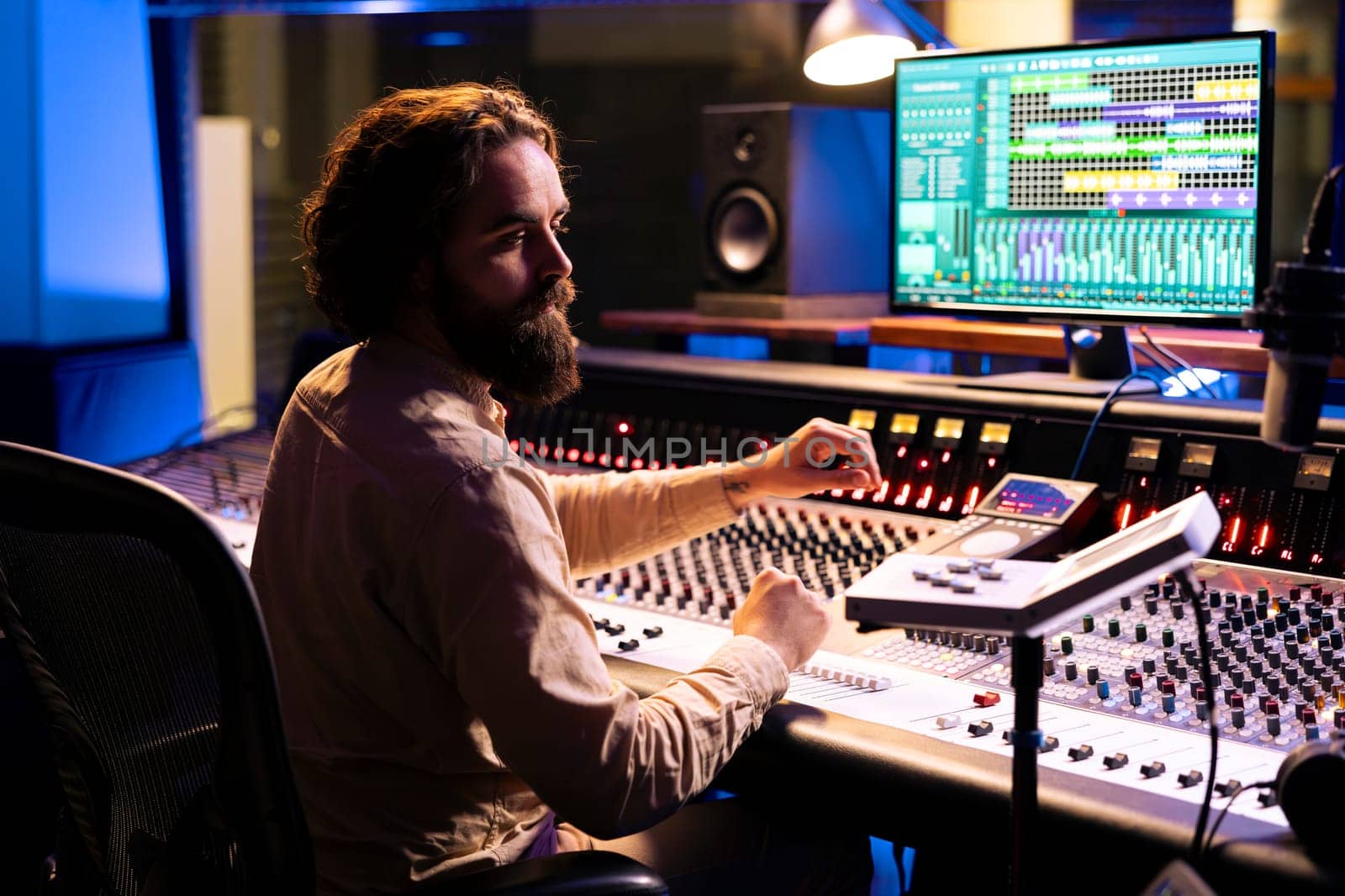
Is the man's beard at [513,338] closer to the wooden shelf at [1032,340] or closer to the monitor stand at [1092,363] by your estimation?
the monitor stand at [1092,363]

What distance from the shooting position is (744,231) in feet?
8.82

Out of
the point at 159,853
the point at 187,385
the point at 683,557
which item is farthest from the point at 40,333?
the point at 159,853

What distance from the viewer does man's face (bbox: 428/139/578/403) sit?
131 centimetres

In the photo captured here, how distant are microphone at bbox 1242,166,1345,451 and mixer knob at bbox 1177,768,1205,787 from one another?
283mm

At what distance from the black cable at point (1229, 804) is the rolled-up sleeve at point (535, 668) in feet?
1.40

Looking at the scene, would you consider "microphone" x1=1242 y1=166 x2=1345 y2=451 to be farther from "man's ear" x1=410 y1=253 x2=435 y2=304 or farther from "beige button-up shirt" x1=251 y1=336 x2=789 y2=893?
"man's ear" x1=410 y1=253 x2=435 y2=304

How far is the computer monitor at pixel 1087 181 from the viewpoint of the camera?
70.1 inches

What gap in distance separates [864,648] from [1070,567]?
449 mm

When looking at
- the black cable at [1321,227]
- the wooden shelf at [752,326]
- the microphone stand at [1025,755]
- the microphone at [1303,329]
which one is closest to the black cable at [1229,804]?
the microphone stand at [1025,755]

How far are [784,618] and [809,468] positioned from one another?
32 centimetres

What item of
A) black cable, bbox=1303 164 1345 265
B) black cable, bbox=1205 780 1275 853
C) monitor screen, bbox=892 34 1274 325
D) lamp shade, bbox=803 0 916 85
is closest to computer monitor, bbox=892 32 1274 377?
monitor screen, bbox=892 34 1274 325

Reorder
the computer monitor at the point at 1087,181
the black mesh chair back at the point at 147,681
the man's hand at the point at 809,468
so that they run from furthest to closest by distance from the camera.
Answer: the computer monitor at the point at 1087,181, the man's hand at the point at 809,468, the black mesh chair back at the point at 147,681

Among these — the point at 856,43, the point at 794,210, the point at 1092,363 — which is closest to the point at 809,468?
the point at 1092,363

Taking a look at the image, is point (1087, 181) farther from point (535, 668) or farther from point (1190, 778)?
point (535, 668)
